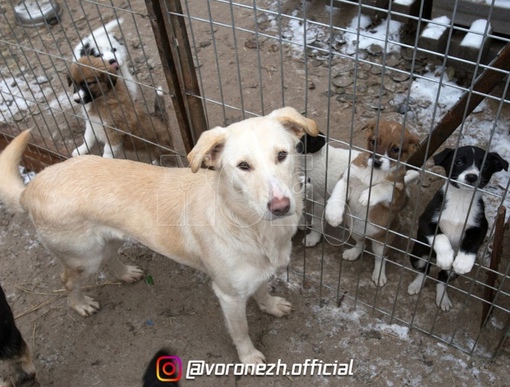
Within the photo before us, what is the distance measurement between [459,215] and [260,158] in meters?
1.30

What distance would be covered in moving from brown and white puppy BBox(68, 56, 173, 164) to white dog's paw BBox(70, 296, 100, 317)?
1114mm

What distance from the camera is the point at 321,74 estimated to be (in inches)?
185

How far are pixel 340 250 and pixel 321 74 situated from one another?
6.23 feet

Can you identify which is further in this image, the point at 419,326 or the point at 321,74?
the point at 321,74

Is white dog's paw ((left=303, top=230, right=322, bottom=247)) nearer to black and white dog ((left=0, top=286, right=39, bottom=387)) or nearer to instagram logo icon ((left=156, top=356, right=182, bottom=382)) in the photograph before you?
instagram logo icon ((left=156, top=356, right=182, bottom=382))

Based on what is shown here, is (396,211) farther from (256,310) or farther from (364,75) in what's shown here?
(364,75)

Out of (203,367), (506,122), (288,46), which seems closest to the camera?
(203,367)

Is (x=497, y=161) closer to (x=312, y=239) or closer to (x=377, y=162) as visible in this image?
(x=377, y=162)

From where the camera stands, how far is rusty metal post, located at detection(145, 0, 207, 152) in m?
2.63

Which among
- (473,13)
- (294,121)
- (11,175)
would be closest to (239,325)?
(294,121)

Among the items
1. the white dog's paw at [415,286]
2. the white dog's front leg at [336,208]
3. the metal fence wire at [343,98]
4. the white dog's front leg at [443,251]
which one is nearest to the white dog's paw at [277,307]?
the metal fence wire at [343,98]

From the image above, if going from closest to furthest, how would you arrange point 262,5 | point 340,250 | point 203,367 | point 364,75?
point 203,367
point 340,250
point 364,75
point 262,5

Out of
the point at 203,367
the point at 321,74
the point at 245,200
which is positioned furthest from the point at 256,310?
the point at 321,74

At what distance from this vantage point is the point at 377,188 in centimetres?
289
